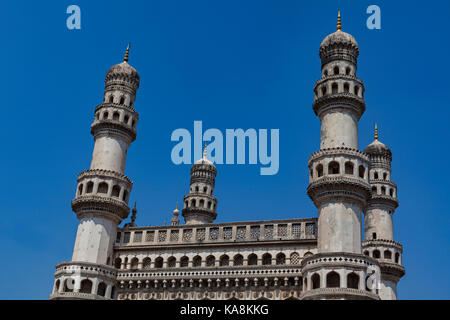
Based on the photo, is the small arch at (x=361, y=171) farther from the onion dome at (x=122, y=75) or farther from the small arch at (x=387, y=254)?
the onion dome at (x=122, y=75)

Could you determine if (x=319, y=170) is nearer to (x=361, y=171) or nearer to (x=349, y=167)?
(x=349, y=167)

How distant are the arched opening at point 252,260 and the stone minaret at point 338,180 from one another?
431 cm

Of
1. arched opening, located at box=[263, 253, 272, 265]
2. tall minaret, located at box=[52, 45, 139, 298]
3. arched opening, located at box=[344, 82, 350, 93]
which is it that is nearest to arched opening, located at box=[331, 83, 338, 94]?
arched opening, located at box=[344, 82, 350, 93]

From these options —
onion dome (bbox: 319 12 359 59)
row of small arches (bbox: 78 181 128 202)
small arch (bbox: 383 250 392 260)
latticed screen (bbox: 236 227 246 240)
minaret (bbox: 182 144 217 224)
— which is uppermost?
onion dome (bbox: 319 12 359 59)

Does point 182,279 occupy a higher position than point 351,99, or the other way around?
point 351,99

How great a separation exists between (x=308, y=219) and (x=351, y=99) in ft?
24.9

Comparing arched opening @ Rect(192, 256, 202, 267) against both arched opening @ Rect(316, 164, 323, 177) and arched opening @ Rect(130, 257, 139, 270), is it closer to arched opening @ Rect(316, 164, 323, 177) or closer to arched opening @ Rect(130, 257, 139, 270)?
arched opening @ Rect(130, 257, 139, 270)

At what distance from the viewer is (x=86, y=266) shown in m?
35.3

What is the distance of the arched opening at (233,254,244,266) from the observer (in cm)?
3609

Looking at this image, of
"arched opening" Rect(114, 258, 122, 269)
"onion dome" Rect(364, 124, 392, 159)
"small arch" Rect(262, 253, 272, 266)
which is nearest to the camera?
"small arch" Rect(262, 253, 272, 266)

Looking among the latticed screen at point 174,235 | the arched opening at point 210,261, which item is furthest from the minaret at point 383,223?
the latticed screen at point 174,235

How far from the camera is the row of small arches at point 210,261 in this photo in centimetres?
3528

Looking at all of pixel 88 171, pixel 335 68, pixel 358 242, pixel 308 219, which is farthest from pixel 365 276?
pixel 88 171
